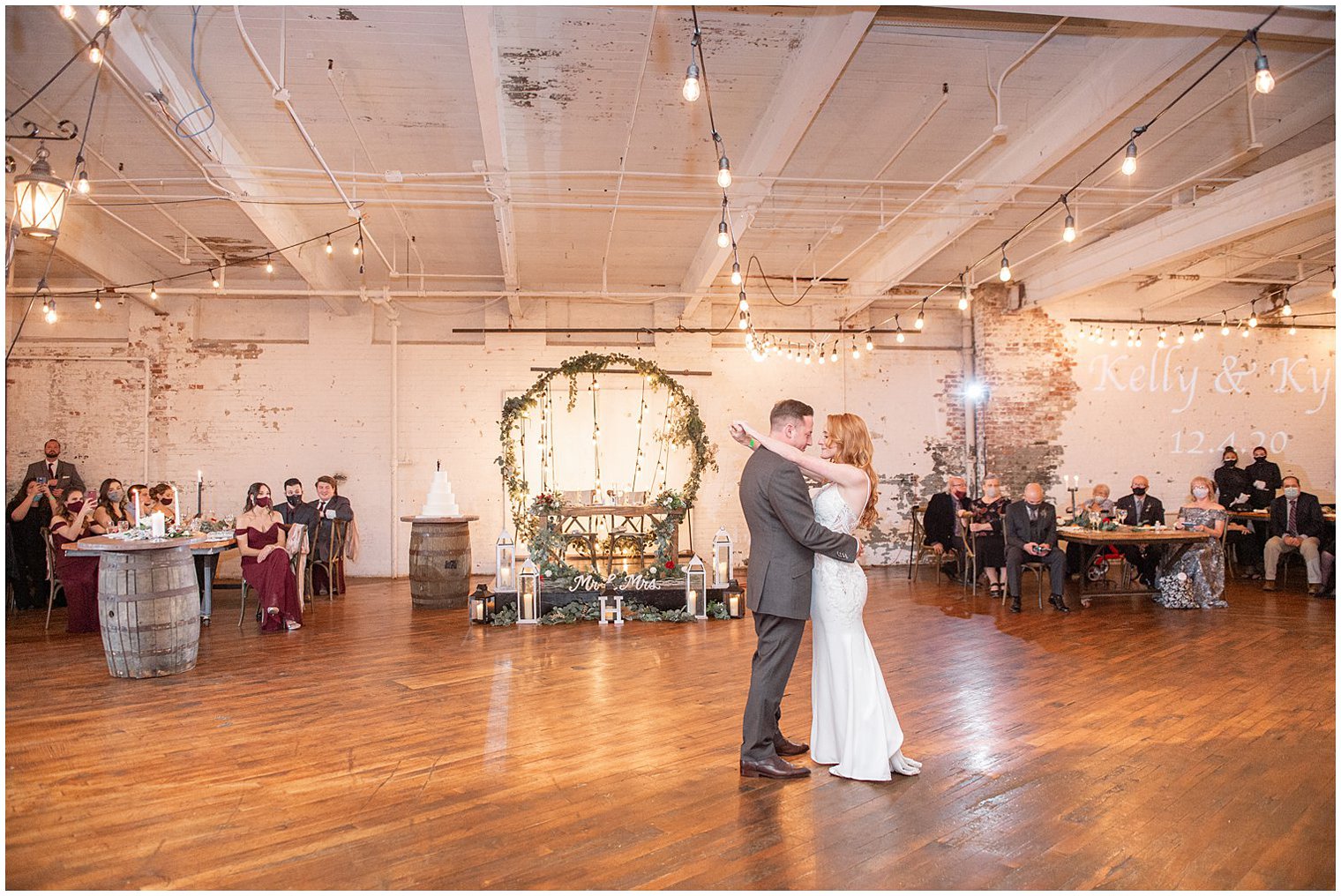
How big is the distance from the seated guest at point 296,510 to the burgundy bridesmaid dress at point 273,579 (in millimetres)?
→ 1842

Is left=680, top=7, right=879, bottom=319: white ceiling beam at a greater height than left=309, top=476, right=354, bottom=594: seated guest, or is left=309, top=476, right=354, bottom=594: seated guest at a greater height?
left=680, top=7, right=879, bottom=319: white ceiling beam

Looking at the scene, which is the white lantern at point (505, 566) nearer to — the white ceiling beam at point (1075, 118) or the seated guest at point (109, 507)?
the seated guest at point (109, 507)

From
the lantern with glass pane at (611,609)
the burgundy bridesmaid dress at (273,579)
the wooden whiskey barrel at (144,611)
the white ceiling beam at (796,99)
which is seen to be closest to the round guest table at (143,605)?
the wooden whiskey barrel at (144,611)

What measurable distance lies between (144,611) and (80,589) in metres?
2.08

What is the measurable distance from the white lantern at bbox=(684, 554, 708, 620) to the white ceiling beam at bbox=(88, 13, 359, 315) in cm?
499

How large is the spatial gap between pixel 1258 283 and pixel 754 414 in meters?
7.18

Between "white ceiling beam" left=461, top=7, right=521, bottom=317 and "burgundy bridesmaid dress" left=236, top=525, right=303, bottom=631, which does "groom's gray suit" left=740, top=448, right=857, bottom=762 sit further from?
"burgundy bridesmaid dress" left=236, top=525, right=303, bottom=631

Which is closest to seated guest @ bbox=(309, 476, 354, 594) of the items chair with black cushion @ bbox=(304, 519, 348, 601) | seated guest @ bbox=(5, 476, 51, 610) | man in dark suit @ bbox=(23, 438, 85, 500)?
chair with black cushion @ bbox=(304, 519, 348, 601)

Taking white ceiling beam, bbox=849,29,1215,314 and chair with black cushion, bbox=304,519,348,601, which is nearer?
white ceiling beam, bbox=849,29,1215,314

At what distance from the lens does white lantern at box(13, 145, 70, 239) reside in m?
3.85

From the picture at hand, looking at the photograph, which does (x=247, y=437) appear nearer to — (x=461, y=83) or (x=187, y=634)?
(x=187, y=634)

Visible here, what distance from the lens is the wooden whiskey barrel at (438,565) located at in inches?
339

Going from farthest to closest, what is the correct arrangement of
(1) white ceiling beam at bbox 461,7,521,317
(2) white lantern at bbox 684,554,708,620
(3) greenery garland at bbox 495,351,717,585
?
(3) greenery garland at bbox 495,351,717,585
(2) white lantern at bbox 684,554,708,620
(1) white ceiling beam at bbox 461,7,521,317

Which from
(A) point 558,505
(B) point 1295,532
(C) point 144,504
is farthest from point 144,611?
(B) point 1295,532
